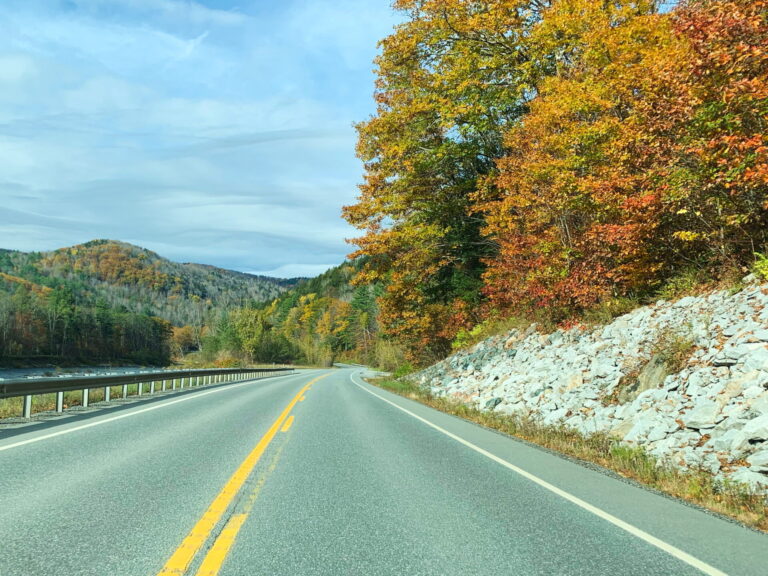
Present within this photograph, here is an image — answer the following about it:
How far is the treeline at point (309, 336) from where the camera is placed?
338 ft

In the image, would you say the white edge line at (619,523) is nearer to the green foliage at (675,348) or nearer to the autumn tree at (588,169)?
the green foliage at (675,348)

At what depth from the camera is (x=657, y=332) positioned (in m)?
10.8

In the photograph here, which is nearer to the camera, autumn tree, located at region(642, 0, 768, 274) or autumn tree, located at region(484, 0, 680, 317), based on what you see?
autumn tree, located at region(642, 0, 768, 274)

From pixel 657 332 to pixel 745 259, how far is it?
2.31 metres

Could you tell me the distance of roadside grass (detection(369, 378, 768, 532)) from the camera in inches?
210

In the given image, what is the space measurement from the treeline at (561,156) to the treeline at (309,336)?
112ft

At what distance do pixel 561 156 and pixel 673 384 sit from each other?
31.4ft

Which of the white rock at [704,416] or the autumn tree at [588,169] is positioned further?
the autumn tree at [588,169]

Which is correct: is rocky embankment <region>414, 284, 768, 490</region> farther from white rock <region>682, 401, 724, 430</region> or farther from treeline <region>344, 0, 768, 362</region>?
treeline <region>344, 0, 768, 362</region>

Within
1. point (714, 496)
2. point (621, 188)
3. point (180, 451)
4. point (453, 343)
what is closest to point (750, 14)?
point (621, 188)

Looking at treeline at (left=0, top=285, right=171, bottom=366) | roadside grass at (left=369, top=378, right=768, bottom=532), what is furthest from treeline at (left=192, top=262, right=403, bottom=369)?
roadside grass at (left=369, top=378, right=768, bottom=532)

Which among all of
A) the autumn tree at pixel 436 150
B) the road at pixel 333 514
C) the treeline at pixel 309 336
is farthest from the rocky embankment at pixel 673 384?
the treeline at pixel 309 336

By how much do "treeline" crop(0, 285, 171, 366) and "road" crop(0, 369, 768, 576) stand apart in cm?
10375

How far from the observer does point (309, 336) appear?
14725cm
